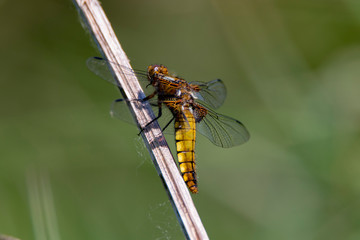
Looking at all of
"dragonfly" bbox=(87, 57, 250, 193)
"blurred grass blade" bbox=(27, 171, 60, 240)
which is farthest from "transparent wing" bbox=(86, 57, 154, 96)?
"blurred grass blade" bbox=(27, 171, 60, 240)

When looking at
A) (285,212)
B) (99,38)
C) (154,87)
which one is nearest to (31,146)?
(154,87)

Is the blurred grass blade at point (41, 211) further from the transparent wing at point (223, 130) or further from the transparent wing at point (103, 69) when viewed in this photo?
the transparent wing at point (223, 130)

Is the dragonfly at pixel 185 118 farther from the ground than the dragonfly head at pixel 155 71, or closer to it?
closer to it

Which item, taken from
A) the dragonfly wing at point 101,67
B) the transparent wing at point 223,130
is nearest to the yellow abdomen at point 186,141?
the transparent wing at point 223,130

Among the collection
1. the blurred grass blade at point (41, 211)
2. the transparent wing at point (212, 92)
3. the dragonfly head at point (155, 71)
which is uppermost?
the dragonfly head at point (155, 71)

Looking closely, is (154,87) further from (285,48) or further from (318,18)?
(318,18)

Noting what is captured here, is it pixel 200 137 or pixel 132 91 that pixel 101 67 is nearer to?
pixel 132 91

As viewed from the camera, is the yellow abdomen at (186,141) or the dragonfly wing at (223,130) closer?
the yellow abdomen at (186,141)
